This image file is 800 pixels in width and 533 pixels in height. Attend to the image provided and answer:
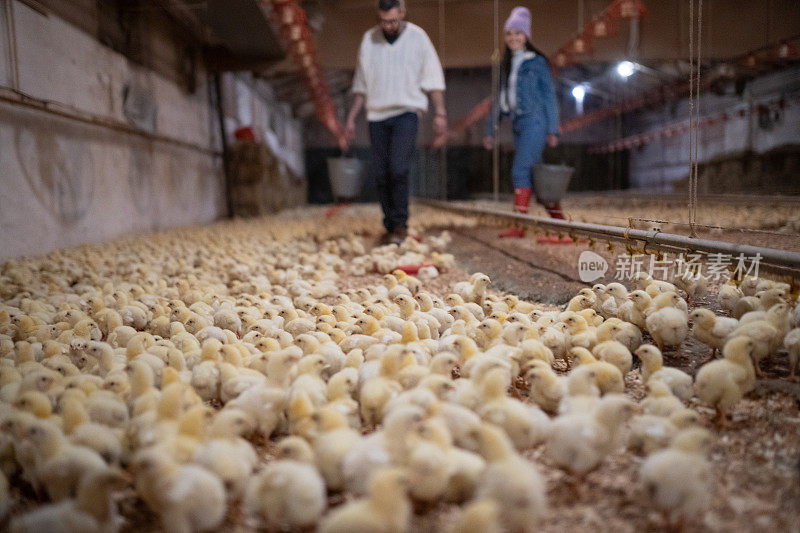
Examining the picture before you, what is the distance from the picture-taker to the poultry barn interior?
1112 millimetres

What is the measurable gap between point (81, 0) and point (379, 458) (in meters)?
6.33

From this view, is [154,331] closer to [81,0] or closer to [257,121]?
[81,0]

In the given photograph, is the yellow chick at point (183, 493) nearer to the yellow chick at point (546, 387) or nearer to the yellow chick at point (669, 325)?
the yellow chick at point (546, 387)

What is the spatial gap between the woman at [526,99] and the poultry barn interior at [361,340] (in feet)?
0.09

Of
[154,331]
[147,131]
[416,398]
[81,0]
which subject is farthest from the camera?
[147,131]

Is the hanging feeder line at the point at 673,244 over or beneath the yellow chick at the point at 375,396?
over

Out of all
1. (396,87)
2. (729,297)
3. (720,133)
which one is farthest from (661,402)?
(720,133)

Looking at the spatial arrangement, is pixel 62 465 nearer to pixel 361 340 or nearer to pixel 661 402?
pixel 361 340

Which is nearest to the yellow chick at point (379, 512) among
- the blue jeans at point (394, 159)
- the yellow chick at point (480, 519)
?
the yellow chick at point (480, 519)

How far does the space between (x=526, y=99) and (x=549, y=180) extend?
0.87 metres

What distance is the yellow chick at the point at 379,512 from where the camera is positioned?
0.94 m

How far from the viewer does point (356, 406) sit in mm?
1514

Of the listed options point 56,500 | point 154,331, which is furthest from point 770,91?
point 56,500

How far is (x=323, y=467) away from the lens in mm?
1181
